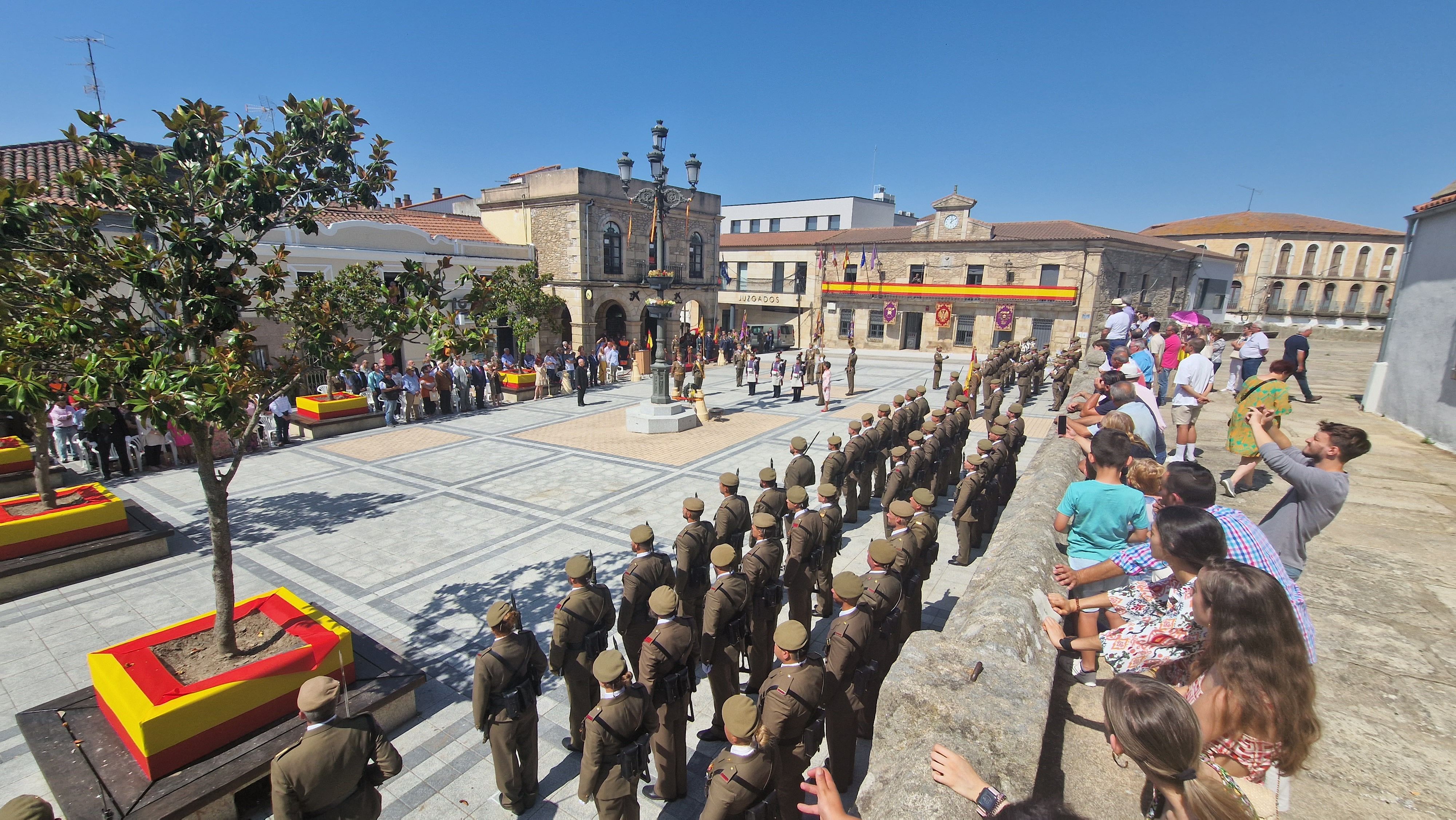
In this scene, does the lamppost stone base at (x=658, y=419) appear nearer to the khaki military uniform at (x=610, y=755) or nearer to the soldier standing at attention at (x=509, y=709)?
the soldier standing at attention at (x=509, y=709)

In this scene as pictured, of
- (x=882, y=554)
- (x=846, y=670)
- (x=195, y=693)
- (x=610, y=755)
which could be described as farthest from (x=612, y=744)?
(x=195, y=693)

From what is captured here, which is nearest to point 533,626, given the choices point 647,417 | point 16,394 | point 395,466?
point 16,394

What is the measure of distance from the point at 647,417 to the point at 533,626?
29.1ft

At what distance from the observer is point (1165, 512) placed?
2.91m

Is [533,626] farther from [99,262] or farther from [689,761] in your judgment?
[99,262]

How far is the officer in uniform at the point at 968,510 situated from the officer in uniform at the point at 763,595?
9.84ft

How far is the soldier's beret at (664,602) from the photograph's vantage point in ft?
15.0

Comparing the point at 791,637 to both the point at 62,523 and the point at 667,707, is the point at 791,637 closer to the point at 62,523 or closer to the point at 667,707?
the point at 667,707

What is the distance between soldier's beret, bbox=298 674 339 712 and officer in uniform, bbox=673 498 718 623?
3.02 m

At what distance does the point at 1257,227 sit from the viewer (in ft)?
157

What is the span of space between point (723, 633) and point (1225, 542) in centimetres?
353

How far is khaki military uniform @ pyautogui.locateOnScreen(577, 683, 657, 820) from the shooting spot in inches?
151

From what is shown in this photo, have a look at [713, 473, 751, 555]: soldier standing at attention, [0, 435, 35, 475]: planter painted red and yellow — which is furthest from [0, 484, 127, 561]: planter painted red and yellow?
[713, 473, 751, 555]: soldier standing at attention

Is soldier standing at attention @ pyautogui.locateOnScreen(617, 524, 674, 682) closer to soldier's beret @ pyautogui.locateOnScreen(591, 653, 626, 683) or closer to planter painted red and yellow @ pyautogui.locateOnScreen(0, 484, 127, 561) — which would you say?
soldier's beret @ pyautogui.locateOnScreen(591, 653, 626, 683)
